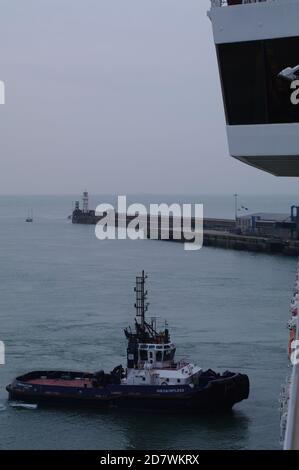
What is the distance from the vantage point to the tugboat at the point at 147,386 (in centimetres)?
1662

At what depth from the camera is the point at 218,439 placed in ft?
48.0

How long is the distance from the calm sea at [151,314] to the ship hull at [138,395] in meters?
→ 0.28

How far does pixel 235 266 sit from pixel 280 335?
2131cm

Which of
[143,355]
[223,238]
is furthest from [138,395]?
[223,238]

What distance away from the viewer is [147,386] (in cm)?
1692

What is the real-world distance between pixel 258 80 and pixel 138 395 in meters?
12.9

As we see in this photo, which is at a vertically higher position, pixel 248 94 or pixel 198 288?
pixel 248 94

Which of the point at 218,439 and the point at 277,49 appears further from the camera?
the point at 218,439

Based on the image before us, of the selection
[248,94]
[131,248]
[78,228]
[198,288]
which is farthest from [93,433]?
[78,228]

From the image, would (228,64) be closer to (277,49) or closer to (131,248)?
(277,49)

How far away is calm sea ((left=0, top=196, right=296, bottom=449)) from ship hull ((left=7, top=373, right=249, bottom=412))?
28cm

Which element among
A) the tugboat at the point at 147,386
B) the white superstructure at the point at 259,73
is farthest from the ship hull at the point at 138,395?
the white superstructure at the point at 259,73

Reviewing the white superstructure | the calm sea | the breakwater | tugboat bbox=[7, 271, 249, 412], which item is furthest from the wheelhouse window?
the breakwater

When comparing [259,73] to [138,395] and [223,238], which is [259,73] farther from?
[223,238]
